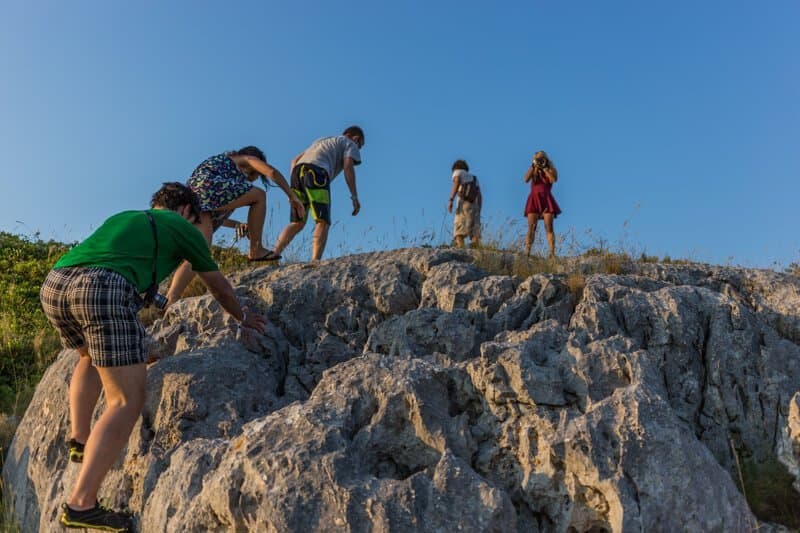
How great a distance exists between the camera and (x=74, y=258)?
438cm

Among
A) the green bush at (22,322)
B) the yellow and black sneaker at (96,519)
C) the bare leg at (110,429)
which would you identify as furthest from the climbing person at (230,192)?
the green bush at (22,322)

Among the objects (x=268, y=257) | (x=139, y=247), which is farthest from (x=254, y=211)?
(x=139, y=247)

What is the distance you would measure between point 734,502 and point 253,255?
5299mm

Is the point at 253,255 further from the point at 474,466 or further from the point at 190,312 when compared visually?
the point at 474,466

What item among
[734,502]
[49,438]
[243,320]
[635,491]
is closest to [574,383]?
[635,491]

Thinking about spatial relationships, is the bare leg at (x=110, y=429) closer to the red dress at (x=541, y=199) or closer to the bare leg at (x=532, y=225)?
the bare leg at (x=532, y=225)

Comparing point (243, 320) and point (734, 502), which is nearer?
point (734, 502)

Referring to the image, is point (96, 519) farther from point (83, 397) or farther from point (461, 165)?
point (461, 165)

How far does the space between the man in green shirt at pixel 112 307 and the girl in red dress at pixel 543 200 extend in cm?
748

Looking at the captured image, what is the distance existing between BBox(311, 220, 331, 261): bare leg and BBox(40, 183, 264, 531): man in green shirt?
11.7 ft

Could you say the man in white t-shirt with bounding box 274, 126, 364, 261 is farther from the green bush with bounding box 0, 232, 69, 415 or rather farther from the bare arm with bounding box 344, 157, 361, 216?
the green bush with bounding box 0, 232, 69, 415

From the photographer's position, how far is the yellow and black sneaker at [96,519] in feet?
13.3

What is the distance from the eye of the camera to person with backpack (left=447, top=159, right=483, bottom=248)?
13297 mm

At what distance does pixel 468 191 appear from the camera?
43.5 feet
